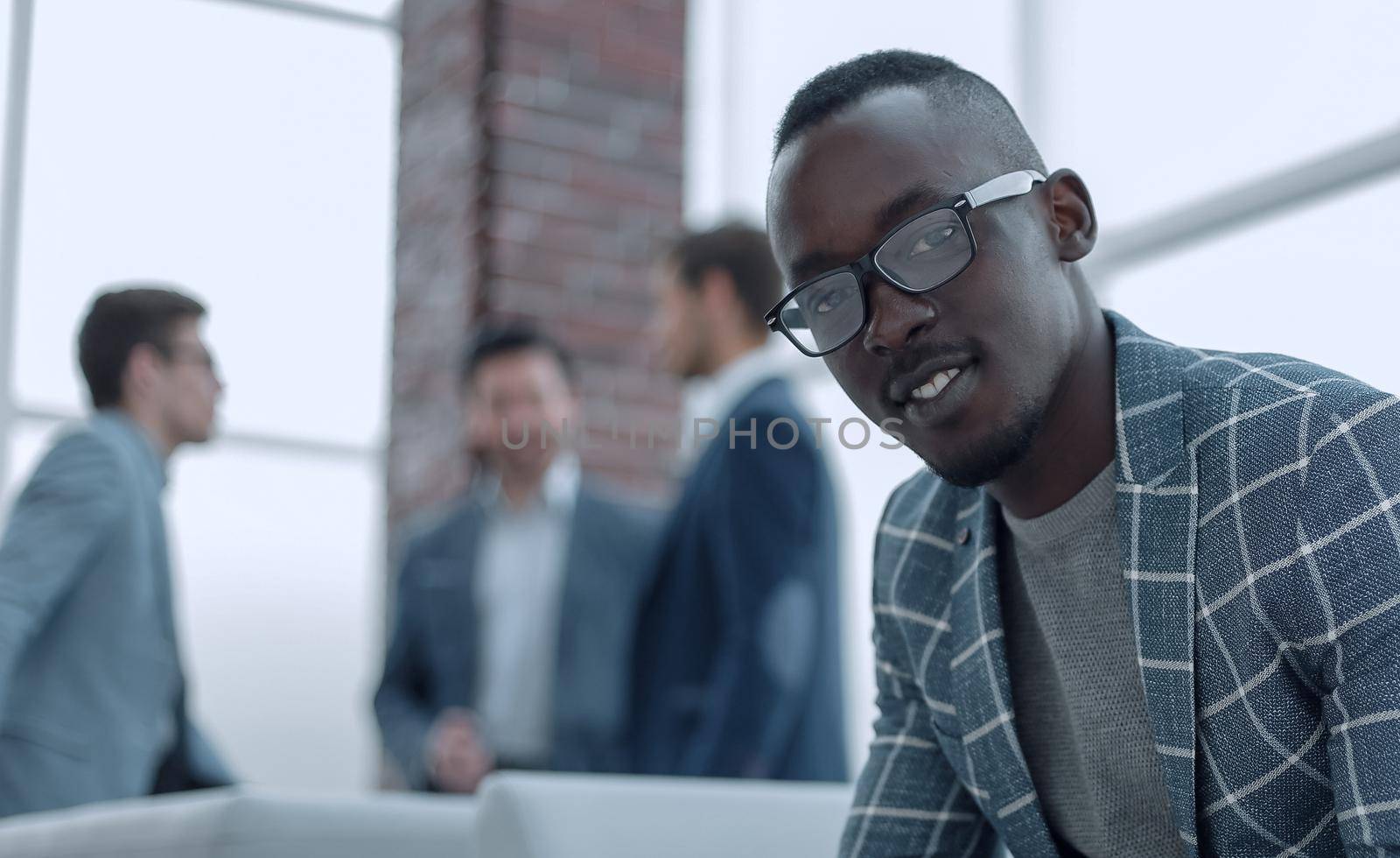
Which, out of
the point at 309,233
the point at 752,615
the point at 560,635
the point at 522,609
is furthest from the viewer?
the point at 309,233

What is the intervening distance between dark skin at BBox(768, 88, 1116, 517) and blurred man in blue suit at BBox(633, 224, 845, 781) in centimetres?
126

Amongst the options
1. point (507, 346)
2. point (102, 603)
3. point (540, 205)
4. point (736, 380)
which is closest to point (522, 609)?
point (507, 346)

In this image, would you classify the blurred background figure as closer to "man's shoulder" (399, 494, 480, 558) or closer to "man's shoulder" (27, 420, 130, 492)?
"man's shoulder" (399, 494, 480, 558)

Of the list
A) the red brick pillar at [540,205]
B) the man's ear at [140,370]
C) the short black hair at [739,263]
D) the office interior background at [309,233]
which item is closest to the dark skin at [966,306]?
the short black hair at [739,263]

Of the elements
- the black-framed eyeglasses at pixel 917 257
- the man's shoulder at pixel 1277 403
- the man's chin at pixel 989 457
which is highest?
the black-framed eyeglasses at pixel 917 257

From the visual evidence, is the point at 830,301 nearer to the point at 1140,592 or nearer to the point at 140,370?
the point at 1140,592

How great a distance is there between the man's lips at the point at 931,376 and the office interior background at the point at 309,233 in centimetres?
213

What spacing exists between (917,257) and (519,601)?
2.14 metres

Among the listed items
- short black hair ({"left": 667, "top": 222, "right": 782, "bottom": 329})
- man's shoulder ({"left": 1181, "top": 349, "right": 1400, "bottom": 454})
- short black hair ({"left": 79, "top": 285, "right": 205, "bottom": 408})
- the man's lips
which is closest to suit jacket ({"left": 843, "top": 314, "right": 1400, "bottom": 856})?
man's shoulder ({"left": 1181, "top": 349, "right": 1400, "bottom": 454})

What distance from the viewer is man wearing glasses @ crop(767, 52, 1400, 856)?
121 centimetres

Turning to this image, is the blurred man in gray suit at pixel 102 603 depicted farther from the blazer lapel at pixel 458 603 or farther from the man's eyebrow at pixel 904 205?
the man's eyebrow at pixel 904 205

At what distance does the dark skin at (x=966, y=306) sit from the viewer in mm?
1375

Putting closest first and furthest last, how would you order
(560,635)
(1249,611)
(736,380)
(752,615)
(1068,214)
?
(1249,611)
(1068,214)
(752,615)
(736,380)
(560,635)

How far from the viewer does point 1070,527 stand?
1.47 metres
